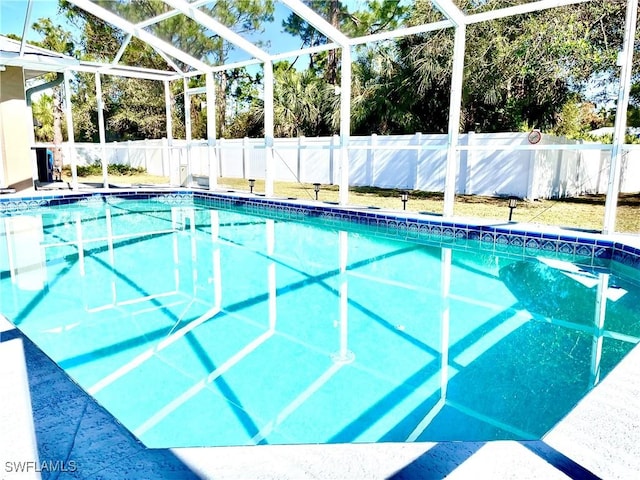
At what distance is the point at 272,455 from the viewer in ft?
5.72

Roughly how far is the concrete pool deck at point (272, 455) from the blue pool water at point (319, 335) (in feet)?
2.07

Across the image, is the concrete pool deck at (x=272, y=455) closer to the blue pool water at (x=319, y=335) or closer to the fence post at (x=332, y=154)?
the blue pool water at (x=319, y=335)

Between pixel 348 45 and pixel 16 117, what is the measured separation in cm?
811

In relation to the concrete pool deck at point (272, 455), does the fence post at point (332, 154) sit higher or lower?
higher

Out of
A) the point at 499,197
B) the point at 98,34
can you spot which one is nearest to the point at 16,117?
the point at 98,34

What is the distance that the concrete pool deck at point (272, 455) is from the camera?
1.62 meters

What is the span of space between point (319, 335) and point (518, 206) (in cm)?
801

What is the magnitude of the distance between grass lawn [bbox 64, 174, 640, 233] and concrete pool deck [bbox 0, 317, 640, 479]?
6216 mm

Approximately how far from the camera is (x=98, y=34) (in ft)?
61.1

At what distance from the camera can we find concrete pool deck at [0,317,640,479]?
5.33 feet

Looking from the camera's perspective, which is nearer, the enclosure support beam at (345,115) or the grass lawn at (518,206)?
the enclosure support beam at (345,115)

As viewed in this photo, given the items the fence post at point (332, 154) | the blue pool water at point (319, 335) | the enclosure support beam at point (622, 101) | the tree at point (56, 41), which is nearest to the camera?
the blue pool water at point (319, 335)

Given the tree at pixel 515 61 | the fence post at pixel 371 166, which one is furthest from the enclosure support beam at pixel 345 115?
the fence post at pixel 371 166

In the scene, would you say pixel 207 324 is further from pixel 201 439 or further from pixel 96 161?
pixel 96 161
